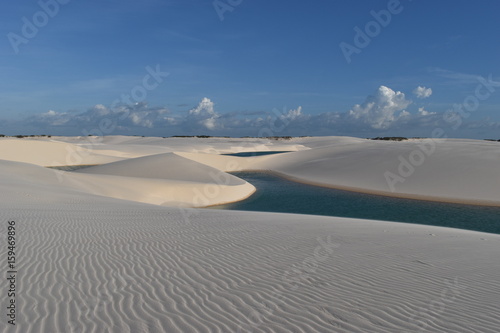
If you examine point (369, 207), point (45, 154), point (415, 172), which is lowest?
point (369, 207)

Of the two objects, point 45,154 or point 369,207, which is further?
point 45,154

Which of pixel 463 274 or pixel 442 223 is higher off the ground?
pixel 463 274

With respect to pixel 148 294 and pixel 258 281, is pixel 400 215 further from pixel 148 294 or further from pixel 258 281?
pixel 148 294

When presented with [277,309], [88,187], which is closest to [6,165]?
[88,187]

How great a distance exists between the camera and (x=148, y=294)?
5.36 m

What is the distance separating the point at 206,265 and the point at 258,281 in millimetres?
1304

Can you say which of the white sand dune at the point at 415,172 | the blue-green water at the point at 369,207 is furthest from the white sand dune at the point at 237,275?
the white sand dune at the point at 415,172

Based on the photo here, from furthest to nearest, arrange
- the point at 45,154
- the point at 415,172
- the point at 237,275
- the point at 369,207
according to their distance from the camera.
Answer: the point at 45,154, the point at 415,172, the point at 369,207, the point at 237,275

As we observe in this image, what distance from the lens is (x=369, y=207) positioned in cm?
2214

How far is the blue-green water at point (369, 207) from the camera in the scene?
→ 1853 centimetres

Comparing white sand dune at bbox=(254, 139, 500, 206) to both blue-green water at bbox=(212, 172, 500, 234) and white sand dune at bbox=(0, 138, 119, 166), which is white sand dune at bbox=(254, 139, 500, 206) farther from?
white sand dune at bbox=(0, 138, 119, 166)

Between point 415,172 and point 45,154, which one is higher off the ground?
point 415,172

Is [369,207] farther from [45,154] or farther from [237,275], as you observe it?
[45,154]

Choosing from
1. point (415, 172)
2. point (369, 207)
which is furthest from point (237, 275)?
→ point (415, 172)
